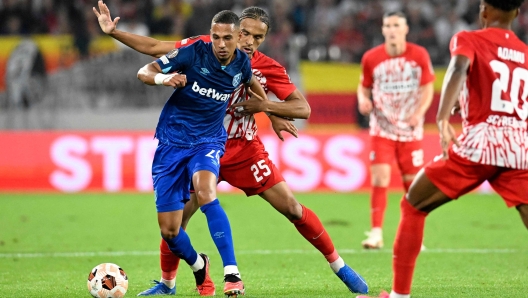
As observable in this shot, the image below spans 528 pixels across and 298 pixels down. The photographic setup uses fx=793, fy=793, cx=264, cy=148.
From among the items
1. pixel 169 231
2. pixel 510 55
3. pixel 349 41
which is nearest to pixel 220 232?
pixel 169 231

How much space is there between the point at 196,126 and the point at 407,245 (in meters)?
1.80

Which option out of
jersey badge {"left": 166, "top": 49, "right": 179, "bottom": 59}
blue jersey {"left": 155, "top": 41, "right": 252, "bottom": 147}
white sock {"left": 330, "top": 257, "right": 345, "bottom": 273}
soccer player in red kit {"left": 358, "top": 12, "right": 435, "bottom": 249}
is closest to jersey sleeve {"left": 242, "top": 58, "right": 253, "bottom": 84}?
blue jersey {"left": 155, "top": 41, "right": 252, "bottom": 147}

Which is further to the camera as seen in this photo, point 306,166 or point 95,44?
point 95,44

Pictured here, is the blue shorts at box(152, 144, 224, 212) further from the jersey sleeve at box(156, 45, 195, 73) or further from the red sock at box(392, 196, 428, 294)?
the red sock at box(392, 196, 428, 294)

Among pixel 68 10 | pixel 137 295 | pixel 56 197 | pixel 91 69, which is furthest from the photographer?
pixel 68 10

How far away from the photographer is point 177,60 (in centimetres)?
550

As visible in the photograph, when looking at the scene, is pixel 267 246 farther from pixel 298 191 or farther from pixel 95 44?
pixel 95 44

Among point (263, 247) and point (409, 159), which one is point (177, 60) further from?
point (409, 159)

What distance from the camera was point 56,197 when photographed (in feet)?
44.0

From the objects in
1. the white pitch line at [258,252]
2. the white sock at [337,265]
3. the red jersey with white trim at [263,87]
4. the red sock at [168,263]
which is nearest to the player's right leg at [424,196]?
the white sock at [337,265]

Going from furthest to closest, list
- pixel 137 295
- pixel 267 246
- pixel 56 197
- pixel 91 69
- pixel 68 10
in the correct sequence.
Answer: pixel 68 10 → pixel 91 69 → pixel 56 197 → pixel 267 246 → pixel 137 295

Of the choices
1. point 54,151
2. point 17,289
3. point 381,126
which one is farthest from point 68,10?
point 17,289

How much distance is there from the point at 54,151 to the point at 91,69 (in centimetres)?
234

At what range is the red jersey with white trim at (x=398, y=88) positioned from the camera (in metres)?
8.86
